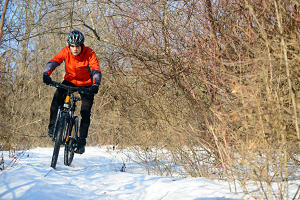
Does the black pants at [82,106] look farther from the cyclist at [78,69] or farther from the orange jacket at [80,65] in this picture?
the orange jacket at [80,65]

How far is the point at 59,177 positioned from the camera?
340cm

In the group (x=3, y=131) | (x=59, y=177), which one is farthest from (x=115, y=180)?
(x=3, y=131)

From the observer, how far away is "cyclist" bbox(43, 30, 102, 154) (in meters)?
4.27

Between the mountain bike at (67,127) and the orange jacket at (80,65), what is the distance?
1.11ft

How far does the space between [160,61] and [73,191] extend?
262 centimetres

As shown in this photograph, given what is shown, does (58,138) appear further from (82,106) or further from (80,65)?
(80,65)

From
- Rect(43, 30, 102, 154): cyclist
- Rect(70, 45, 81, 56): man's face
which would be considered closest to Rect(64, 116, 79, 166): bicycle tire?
Rect(43, 30, 102, 154): cyclist

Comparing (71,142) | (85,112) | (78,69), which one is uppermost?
(78,69)

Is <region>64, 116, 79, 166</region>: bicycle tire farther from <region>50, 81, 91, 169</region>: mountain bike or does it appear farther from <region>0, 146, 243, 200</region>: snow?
<region>0, 146, 243, 200</region>: snow

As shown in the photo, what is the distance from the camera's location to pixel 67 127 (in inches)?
172

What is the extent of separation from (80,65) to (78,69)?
0.09 meters

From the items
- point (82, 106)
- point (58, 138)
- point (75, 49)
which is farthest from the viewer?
point (82, 106)

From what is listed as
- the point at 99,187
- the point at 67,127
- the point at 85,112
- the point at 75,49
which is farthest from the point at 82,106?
the point at 99,187

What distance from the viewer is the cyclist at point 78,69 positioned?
14.0 ft
